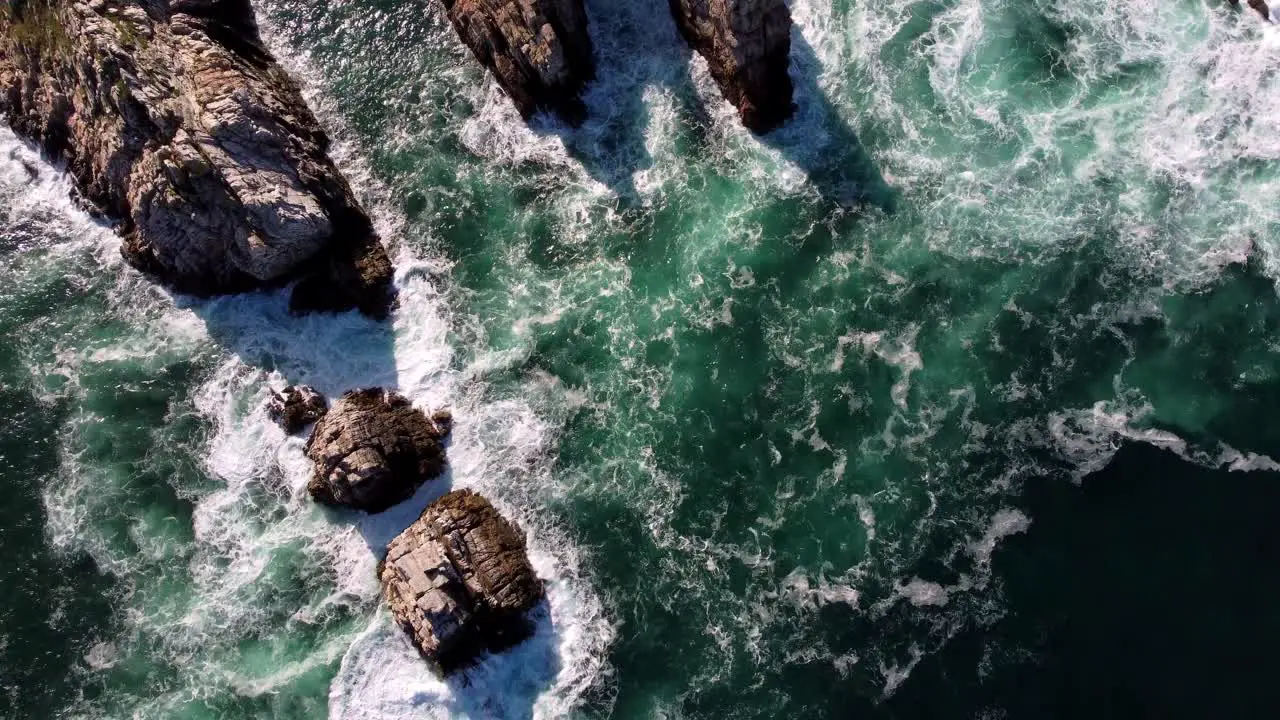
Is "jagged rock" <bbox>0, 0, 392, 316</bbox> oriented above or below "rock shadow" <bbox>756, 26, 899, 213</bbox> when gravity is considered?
below

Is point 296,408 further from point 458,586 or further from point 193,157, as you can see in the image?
point 193,157

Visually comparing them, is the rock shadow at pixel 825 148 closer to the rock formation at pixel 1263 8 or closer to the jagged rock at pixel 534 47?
the jagged rock at pixel 534 47

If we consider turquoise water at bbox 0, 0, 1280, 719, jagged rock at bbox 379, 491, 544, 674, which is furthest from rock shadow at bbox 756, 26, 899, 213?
jagged rock at bbox 379, 491, 544, 674

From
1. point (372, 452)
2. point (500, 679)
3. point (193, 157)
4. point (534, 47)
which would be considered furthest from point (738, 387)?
point (193, 157)

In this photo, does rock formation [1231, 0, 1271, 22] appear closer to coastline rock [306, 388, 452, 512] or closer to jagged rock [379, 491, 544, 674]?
jagged rock [379, 491, 544, 674]

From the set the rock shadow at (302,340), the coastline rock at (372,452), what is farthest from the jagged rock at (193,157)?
the coastline rock at (372,452)

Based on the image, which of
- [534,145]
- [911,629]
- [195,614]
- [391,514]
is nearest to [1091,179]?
[911,629]
